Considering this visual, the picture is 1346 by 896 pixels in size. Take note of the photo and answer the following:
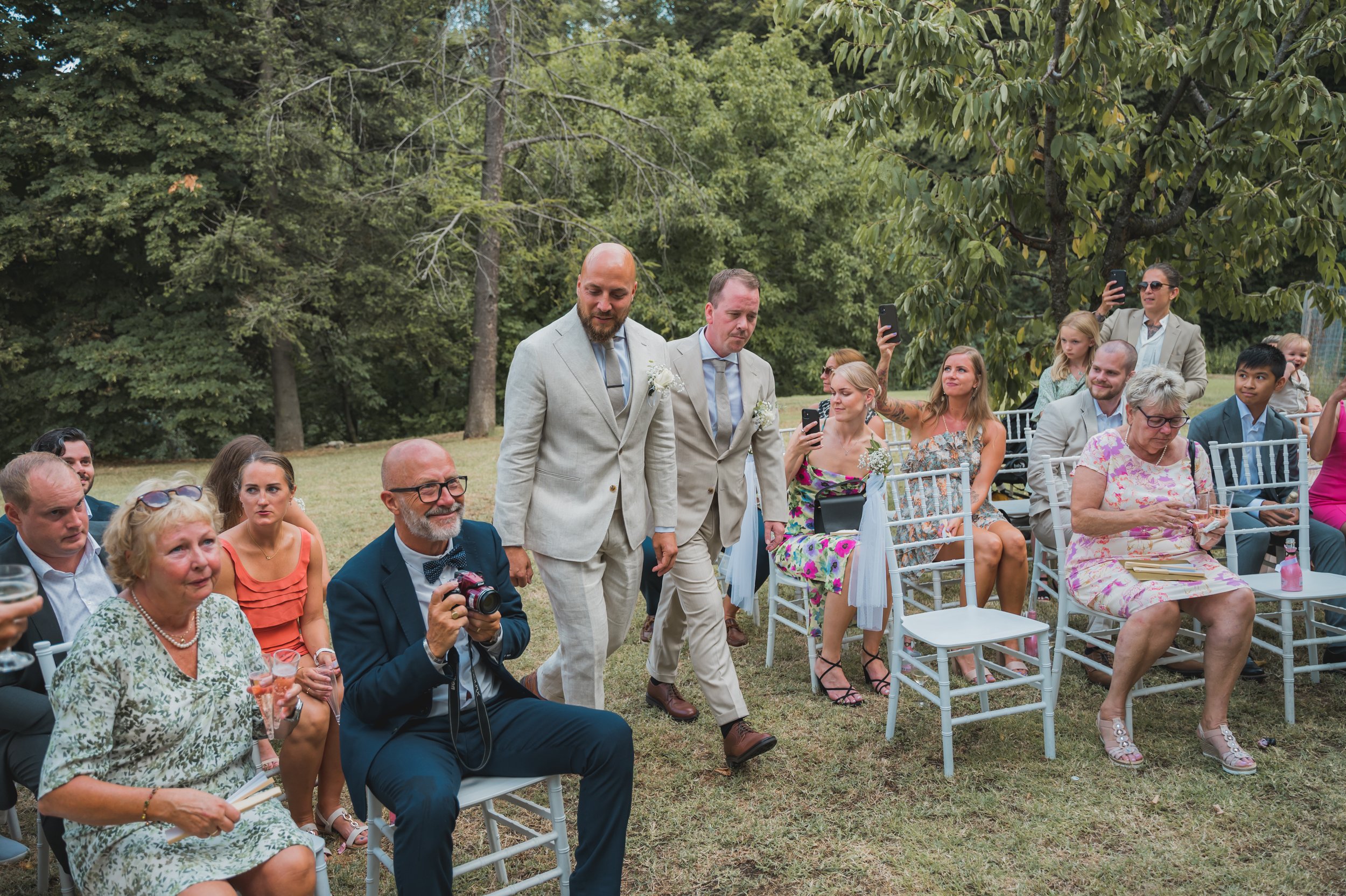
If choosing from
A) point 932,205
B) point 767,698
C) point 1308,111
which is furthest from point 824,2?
point 767,698

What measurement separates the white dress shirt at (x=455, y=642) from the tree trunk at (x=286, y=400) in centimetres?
1625

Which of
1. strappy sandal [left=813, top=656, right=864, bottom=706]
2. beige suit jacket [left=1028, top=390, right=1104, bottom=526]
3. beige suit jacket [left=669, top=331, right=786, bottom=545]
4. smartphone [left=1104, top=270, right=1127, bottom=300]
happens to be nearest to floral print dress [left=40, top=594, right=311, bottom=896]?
beige suit jacket [left=669, top=331, right=786, bottom=545]

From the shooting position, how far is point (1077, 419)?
4941mm

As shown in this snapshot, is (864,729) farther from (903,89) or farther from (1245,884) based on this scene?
(903,89)

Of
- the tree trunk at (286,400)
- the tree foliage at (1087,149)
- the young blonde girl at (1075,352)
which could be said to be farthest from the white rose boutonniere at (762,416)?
the tree trunk at (286,400)

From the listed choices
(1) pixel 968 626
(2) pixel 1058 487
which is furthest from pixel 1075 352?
(1) pixel 968 626

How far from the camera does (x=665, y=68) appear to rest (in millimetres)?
19984

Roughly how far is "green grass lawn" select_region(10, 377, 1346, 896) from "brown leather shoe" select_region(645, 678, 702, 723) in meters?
0.06

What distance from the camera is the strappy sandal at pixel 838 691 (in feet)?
15.0

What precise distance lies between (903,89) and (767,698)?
4231mm

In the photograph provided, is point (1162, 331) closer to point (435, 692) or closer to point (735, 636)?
point (735, 636)

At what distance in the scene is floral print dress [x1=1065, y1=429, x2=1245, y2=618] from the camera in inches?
159

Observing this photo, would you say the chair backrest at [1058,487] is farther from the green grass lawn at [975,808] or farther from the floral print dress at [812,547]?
the floral print dress at [812,547]

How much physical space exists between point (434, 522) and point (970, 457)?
330 centimetres
